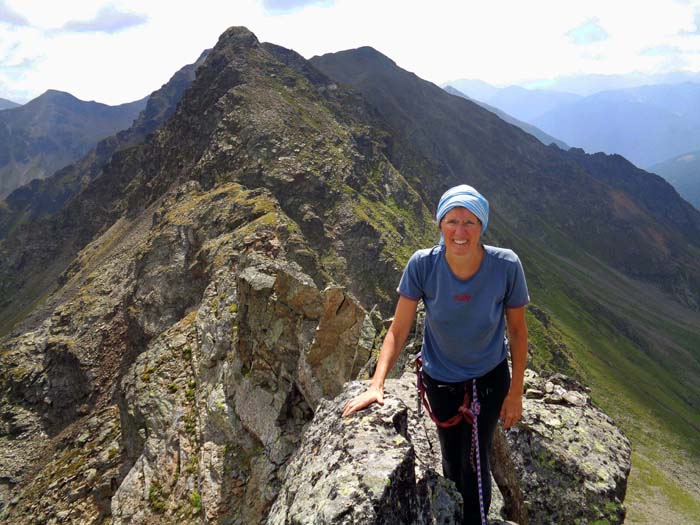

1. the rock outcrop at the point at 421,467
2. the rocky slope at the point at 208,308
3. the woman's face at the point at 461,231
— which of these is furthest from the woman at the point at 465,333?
Result: the rocky slope at the point at 208,308

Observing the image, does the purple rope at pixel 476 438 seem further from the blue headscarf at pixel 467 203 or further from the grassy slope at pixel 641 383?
the grassy slope at pixel 641 383

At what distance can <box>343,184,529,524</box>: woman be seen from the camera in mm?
6652

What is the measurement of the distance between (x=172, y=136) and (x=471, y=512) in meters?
128

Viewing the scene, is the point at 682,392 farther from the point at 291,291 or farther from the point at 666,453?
→ the point at 291,291

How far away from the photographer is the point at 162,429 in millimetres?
26859

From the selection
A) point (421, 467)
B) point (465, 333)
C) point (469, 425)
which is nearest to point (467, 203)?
point (465, 333)

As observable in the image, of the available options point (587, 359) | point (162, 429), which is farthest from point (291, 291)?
point (587, 359)

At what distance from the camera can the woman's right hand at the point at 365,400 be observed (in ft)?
23.1

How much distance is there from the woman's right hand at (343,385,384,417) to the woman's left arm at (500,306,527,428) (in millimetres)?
2117

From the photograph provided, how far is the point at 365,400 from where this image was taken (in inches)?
279

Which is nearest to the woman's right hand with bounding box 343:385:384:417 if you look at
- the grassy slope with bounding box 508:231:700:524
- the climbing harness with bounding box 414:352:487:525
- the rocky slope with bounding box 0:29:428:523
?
the climbing harness with bounding box 414:352:487:525

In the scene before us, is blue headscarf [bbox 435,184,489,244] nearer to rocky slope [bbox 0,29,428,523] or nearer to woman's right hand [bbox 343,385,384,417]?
woman's right hand [bbox 343,385,384,417]

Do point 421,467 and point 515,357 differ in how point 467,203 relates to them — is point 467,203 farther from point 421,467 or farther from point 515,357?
point 421,467

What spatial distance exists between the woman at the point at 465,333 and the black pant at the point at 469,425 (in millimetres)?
15
